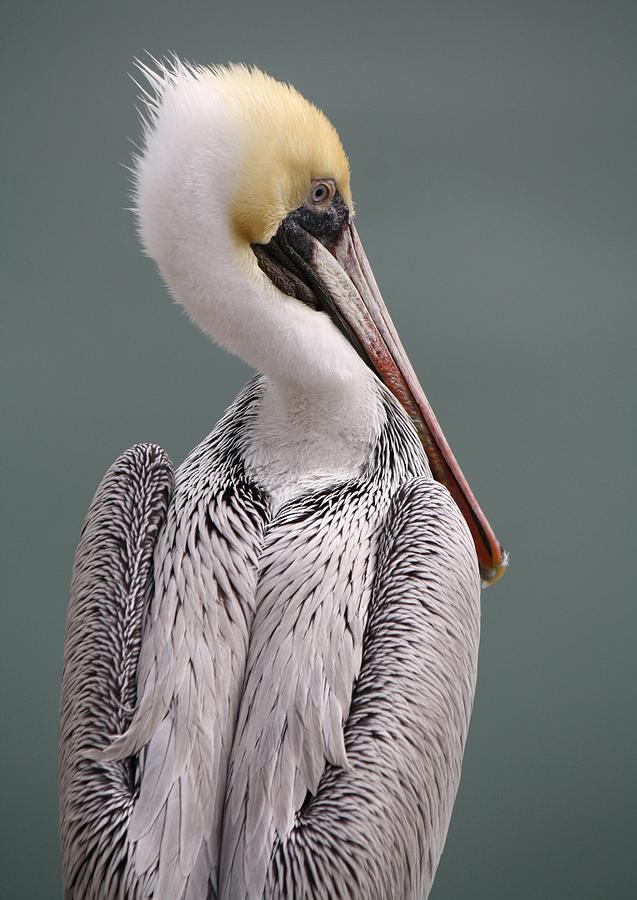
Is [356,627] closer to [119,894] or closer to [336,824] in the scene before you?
[336,824]

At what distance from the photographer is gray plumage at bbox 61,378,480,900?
6.44 feet

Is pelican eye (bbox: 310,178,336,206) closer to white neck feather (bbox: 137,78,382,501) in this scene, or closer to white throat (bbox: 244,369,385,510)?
white neck feather (bbox: 137,78,382,501)

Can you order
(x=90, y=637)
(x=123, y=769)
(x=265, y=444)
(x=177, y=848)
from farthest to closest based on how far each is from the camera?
(x=265, y=444), (x=90, y=637), (x=123, y=769), (x=177, y=848)

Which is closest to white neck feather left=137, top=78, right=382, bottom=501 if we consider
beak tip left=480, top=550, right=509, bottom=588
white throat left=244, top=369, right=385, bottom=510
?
white throat left=244, top=369, right=385, bottom=510

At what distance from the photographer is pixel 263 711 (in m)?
2.05

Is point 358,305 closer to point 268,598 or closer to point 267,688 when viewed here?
point 268,598

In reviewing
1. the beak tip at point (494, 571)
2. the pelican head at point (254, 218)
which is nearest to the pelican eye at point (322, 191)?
the pelican head at point (254, 218)

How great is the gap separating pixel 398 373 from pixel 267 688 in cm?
84

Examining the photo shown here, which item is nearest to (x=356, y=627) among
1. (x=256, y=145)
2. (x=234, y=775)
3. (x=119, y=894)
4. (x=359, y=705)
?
(x=359, y=705)

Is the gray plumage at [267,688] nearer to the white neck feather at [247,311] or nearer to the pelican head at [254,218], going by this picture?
the white neck feather at [247,311]

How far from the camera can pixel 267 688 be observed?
2066 millimetres

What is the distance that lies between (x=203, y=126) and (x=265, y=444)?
0.71m

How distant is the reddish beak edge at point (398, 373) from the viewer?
2402 mm

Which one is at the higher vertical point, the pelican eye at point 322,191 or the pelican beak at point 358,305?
the pelican eye at point 322,191
